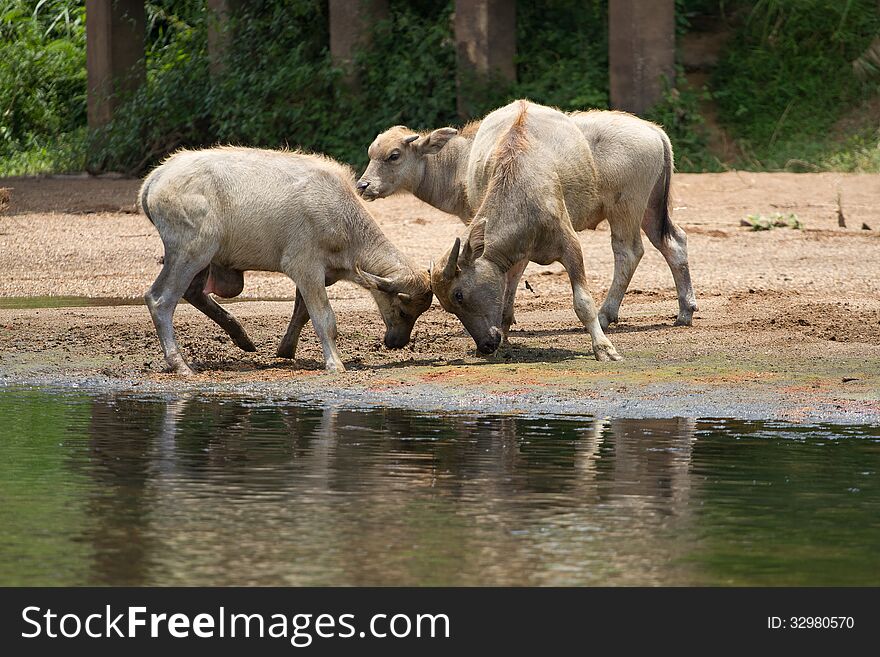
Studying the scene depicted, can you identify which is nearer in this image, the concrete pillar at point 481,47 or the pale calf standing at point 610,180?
the pale calf standing at point 610,180

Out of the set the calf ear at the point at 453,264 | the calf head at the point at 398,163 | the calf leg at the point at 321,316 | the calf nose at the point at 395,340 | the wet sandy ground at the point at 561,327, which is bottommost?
the wet sandy ground at the point at 561,327

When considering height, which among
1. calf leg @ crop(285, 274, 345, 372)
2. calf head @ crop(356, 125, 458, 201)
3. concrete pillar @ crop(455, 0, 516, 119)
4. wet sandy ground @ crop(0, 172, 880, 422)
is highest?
concrete pillar @ crop(455, 0, 516, 119)

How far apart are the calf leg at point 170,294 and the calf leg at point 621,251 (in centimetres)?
313

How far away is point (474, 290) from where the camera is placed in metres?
10.1

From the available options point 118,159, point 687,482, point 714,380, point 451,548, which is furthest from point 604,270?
point 118,159

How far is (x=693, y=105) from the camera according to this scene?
19422mm

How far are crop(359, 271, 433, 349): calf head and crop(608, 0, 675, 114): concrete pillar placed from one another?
904 centimetres

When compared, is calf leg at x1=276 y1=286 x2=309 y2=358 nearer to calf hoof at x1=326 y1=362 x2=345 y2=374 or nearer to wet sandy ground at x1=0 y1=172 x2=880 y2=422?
wet sandy ground at x1=0 y1=172 x2=880 y2=422

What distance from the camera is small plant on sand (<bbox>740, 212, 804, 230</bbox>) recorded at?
1614 cm

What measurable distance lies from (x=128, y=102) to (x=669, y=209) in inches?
520

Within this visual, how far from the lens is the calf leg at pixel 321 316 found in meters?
10.2

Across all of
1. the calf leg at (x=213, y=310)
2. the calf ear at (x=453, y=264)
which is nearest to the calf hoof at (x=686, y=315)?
the calf ear at (x=453, y=264)

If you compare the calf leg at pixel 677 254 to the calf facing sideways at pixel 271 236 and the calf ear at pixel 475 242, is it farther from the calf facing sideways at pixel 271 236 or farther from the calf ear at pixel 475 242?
the calf facing sideways at pixel 271 236

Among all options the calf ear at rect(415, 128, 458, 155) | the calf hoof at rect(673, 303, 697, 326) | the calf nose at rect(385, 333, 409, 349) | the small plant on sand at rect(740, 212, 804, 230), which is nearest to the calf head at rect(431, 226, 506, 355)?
the calf nose at rect(385, 333, 409, 349)
